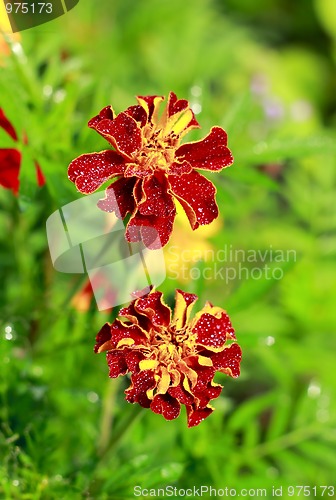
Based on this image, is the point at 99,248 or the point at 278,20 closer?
the point at 99,248

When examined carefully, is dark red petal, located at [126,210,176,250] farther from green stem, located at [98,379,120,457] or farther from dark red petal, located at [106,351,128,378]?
green stem, located at [98,379,120,457]

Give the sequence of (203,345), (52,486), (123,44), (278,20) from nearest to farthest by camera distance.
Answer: (203,345), (52,486), (123,44), (278,20)

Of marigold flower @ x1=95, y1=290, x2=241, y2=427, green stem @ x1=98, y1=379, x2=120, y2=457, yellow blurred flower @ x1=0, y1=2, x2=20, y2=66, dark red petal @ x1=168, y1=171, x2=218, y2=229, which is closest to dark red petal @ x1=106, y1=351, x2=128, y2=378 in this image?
marigold flower @ x1=95, y1=290, x2=241, y2=427

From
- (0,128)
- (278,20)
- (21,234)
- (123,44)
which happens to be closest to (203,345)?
(0,128)

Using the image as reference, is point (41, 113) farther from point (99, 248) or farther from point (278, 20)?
point (278, 20)

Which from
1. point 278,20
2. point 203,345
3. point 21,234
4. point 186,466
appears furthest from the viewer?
point 278,20

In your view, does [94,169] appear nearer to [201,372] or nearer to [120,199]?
[120,199]

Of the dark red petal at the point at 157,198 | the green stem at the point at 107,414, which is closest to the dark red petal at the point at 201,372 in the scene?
the dark red petal at the point at 157,198

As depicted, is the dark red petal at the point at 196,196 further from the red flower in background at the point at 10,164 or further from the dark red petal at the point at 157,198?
the red flower in background at the point at 10,164
